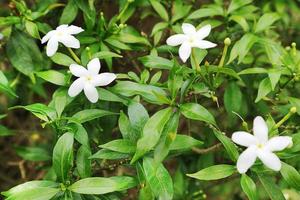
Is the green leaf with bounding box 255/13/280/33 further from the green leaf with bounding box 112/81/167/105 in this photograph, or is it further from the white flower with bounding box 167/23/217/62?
the green leaf with bounding box 112/81/167/105

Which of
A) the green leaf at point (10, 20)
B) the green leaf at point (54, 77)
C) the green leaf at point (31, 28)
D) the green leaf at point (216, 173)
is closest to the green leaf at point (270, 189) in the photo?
the green leaf at point (216, 173)

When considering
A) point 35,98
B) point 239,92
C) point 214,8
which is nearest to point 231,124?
point 239,92

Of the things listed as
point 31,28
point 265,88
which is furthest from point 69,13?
point 265,88

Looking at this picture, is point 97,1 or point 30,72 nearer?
point 30,72

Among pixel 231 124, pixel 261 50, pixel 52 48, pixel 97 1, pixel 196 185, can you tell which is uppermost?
pixel 97 1

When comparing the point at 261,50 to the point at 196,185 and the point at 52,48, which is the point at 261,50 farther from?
the point at 52,48

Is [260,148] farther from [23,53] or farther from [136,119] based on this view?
[23,53]
